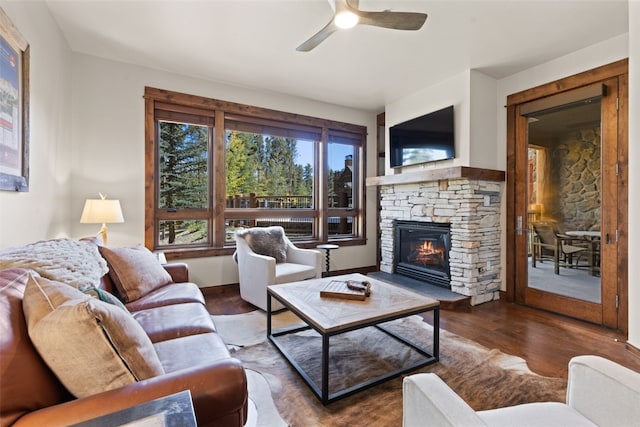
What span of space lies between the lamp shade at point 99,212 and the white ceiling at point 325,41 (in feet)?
5.20

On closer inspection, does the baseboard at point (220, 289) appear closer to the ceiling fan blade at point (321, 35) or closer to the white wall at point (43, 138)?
the white wall at point (43, 138)

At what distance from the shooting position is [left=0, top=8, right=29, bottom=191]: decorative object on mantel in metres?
1.71

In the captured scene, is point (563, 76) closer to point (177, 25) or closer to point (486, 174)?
point (486, 174)

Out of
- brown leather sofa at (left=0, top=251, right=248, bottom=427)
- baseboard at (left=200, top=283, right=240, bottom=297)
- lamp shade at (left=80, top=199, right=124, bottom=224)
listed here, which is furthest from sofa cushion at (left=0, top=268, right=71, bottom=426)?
baseboard at (left=200, top=283, right=240, bottom=297)

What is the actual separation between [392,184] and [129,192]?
3399 millimetres

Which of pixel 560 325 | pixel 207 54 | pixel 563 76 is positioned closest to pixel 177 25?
pixel 207 54

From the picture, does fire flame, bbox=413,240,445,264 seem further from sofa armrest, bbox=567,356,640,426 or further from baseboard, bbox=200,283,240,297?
sofa armrest, bbox=567,356,640,426

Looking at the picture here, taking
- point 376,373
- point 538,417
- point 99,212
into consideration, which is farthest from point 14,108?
point 538,417

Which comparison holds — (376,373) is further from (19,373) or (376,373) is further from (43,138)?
(43,138)

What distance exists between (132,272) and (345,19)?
234 centimetres

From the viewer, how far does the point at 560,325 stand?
9.46ft

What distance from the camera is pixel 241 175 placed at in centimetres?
414

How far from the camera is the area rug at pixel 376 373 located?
1667 mm

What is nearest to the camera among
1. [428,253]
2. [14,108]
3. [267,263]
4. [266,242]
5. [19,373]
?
[19,373]
